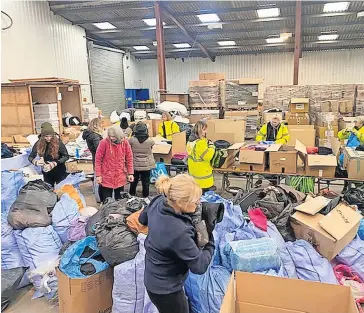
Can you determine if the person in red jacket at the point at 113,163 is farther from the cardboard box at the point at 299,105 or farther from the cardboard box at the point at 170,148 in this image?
the cardboard box at the point at 299,105

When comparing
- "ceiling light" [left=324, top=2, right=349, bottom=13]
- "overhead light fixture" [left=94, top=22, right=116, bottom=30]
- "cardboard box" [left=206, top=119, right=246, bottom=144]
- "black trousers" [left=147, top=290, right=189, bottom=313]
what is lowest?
"black trousers" [left=147, top=290, right=189, bottom=313]

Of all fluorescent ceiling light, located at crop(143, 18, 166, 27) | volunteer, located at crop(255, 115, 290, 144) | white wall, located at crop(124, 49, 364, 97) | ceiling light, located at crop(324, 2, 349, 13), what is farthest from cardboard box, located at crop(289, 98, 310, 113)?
white wall, located at crop(124, 49, 364, 97)

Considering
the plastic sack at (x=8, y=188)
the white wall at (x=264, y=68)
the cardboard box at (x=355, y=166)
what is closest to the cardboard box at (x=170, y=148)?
the plastic sack at (x=8, y=188)

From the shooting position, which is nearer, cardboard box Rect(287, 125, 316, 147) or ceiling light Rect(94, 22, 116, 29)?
cardboard box Rect(287, 125, 316, 147)

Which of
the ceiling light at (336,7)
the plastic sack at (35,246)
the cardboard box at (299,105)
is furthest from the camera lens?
the ceiling light at (336,7)

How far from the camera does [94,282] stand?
90.3 inches

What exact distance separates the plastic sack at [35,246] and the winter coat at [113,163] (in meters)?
0.98

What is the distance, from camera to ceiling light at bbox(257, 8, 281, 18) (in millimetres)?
9183

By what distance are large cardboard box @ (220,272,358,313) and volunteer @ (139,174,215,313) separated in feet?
0.66

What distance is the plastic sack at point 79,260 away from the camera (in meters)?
2.29

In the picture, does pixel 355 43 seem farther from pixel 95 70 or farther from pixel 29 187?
pixel 29 187

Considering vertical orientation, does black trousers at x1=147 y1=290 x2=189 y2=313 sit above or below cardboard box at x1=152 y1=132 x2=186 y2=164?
below

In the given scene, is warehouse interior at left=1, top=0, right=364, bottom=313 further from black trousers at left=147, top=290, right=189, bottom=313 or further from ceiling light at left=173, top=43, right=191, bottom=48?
ceiling light at left=173, top=43, right=191, bottom=48

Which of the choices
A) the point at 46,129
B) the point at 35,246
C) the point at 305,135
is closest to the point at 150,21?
the point at 305,135
